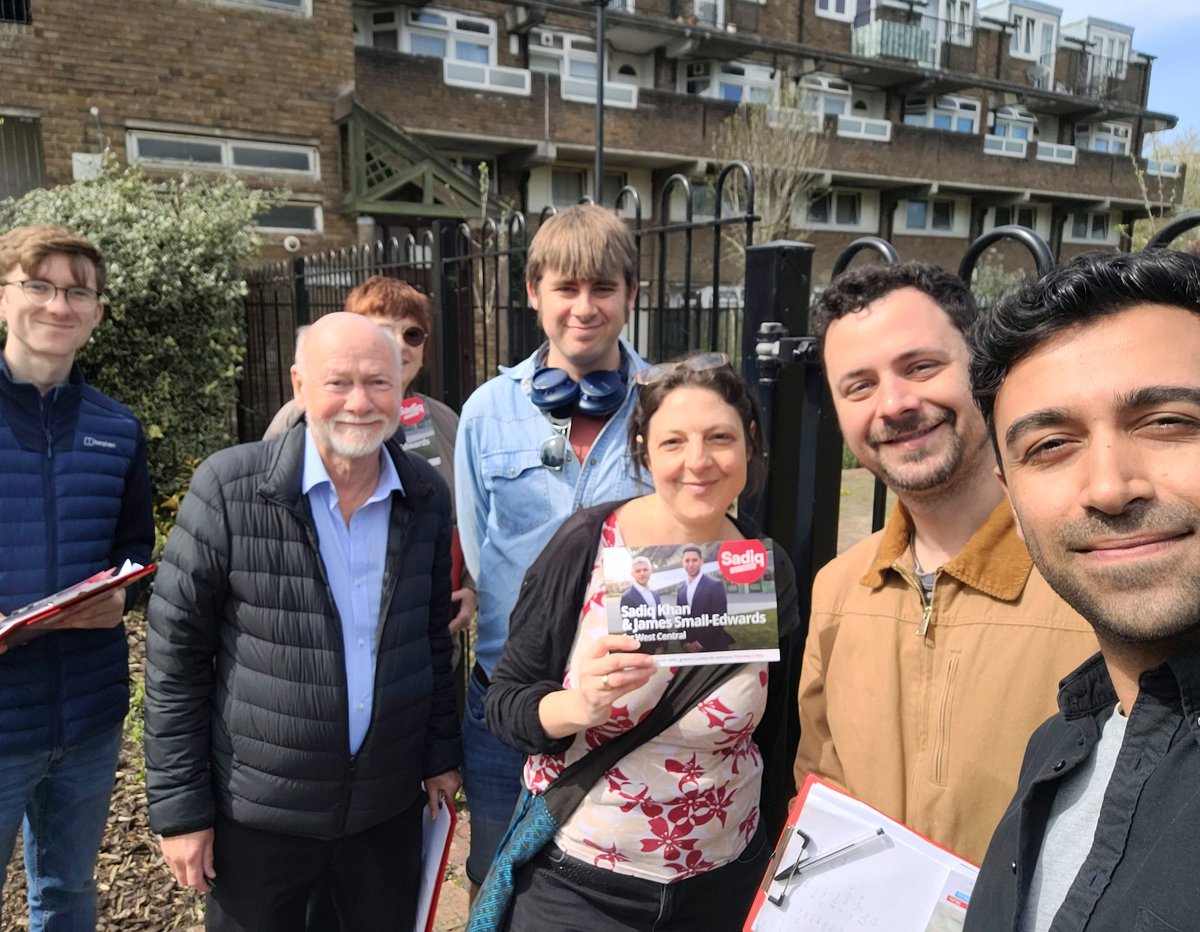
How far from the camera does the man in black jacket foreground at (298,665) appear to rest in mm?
2021

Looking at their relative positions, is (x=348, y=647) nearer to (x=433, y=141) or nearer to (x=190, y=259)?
(x=190, y=259)

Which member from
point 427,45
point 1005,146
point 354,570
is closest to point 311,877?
point 354,570

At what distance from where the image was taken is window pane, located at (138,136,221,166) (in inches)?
472

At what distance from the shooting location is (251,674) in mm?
2041

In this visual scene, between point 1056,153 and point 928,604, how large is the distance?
33.5m

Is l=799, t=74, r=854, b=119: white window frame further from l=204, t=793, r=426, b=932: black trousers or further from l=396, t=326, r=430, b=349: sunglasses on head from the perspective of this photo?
l=204, t=793, r=426, b=932: black trousers

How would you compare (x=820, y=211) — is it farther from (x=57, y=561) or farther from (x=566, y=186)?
(x=57, y=561)

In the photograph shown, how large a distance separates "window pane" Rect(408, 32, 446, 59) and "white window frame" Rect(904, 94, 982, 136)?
17116mm

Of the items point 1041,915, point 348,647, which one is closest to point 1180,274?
point 1041,915

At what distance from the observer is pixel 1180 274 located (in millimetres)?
945

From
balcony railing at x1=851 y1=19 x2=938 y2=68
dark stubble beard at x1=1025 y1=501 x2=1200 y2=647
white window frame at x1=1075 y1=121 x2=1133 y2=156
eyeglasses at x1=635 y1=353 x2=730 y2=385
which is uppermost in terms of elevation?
balcony railing at x1=851 y1=19 x2=938 y2=68

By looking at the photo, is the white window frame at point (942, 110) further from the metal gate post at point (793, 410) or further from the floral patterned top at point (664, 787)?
the floral patterned top at point (664, 787)

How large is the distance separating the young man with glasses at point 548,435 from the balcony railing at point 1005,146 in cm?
2954

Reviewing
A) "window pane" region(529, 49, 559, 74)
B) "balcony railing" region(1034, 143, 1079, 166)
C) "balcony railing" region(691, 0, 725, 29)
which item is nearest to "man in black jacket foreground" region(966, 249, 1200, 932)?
"window pane" region(529, 49, 559, 74)
